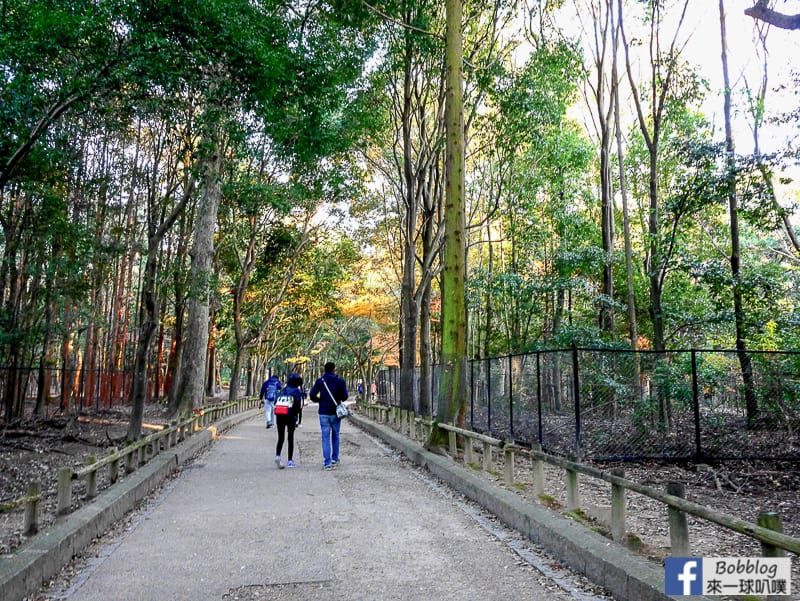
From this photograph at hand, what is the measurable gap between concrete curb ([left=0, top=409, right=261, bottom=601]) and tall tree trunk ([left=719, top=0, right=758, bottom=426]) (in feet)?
34.8

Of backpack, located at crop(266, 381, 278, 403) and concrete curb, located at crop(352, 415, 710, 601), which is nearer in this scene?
concrete curb, located at crop(352, 415, 710, 601)

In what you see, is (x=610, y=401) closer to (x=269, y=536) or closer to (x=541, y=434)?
(x=541, y=434)

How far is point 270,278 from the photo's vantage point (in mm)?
35188

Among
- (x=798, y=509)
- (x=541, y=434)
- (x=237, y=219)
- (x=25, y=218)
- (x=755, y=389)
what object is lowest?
(x=798, y=509)

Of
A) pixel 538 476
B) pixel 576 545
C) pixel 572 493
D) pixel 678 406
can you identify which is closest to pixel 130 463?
pixel 538 476

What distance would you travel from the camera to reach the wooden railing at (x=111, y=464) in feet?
20.1

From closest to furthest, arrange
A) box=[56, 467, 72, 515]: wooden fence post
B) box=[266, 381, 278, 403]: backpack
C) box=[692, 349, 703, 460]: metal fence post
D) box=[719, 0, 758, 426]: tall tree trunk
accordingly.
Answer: box=[56, 467, 72, 515]: wooden fence post, box=[692, 349, 703, 460]: metal fence post, box=[719, 0, 758, 426]: tall tree trunk, box=[266, 381, 278, 403]: backpack

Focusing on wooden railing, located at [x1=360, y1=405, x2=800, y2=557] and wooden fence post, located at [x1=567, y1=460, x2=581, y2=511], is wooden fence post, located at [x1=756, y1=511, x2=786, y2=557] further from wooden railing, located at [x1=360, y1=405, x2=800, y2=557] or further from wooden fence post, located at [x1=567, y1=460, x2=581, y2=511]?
wooden fence post, located at [x1=567, y1=460, x2=581, y2=511]

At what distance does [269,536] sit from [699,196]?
13.4 meters

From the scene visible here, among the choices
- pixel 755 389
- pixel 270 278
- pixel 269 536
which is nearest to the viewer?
pixel 269 536

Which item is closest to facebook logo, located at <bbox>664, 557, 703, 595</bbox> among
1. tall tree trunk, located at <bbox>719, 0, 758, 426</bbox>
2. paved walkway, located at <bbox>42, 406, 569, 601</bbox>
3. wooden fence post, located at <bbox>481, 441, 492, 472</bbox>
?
paved walkway, located at <bbox>42, 406, 569, 601</bbox>

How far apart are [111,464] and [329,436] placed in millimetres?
4392

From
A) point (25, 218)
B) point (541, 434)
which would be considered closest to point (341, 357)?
point (25, 218)

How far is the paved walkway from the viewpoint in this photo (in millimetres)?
5246
